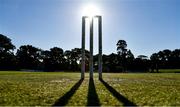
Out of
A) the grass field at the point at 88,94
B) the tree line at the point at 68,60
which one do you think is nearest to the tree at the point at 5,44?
the tree line at the point at 68,60

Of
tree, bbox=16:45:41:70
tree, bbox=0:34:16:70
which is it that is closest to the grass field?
tree, bbox=0:34:16:70

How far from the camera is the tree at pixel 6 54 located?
117062 mm

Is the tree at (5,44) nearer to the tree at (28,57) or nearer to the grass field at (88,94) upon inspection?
the tree at (28,57)

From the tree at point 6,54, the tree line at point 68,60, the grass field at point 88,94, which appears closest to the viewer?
the grass field at point 88,94

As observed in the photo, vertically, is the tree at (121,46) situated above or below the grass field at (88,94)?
above

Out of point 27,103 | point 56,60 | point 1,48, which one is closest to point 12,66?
point 1,48

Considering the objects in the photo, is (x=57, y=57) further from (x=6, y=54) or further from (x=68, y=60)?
(x=6, y=54)

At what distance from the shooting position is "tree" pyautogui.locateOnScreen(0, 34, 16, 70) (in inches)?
4609

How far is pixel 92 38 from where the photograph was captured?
119ft

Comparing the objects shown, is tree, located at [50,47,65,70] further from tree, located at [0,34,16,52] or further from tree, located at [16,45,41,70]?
tree, located at [0,34,16,52]

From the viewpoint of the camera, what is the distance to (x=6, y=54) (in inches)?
4779

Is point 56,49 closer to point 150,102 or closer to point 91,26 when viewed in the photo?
point 91,26

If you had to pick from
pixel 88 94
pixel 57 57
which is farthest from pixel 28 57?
pixel 88 94

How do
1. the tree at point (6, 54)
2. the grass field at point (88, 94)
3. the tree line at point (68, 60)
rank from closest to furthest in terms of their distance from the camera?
the grass field at point (88, 94) → the tree at point (6, 54) → the tree line at point (68, 60)
